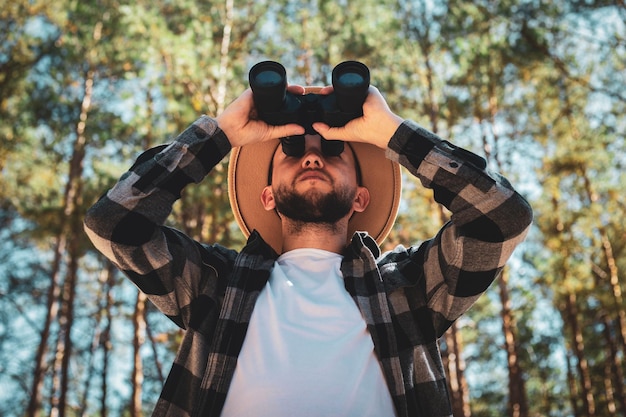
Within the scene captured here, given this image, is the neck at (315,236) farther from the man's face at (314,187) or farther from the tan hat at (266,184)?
the tan hat at (266,184)

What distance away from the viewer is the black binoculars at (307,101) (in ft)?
6.14

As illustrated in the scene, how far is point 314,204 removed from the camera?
78.5 inches

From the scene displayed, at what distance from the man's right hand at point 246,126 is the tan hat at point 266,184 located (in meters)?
0.26

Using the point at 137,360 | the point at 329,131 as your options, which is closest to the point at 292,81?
the point at 137,360

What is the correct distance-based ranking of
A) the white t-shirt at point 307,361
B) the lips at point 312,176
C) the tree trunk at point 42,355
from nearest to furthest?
the white t-shirt at point 307,361, the lips at point 312,176, the tree trunk at point 42,355

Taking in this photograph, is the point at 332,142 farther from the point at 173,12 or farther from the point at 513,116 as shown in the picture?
the point at 513,116

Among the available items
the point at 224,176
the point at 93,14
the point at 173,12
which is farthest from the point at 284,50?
the point at 224,176

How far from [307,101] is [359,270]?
633mm

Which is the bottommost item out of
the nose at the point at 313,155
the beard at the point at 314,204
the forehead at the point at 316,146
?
the beard at the point at 314,204

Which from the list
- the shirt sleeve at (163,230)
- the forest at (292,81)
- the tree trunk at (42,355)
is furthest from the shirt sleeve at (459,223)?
the tree trunk at (42,355)

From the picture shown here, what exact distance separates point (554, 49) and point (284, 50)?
487 cm

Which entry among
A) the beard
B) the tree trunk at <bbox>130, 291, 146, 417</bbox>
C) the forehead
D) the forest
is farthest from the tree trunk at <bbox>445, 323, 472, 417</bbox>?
the beard

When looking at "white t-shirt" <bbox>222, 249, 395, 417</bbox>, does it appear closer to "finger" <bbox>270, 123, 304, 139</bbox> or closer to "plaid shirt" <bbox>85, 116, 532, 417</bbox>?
"plaid shirt" <bbox>85, 116, 532, 417</bbox>

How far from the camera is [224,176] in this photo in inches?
246
